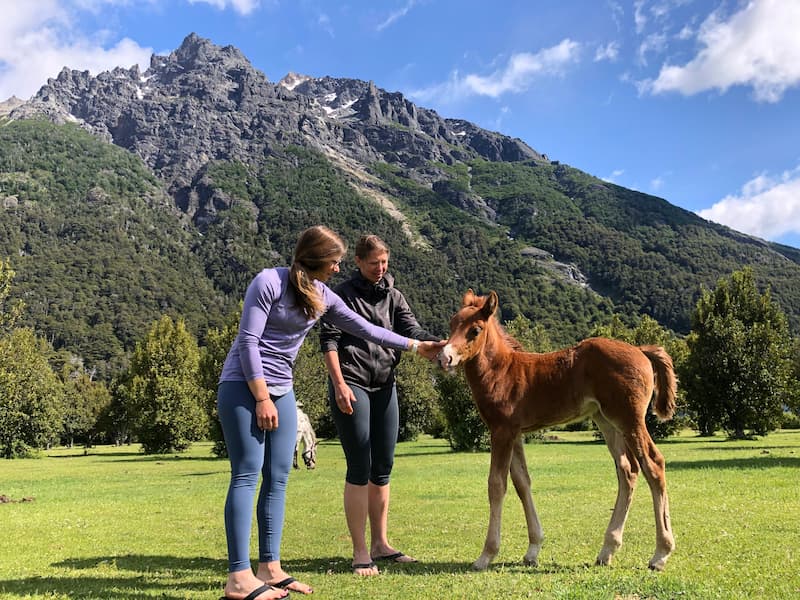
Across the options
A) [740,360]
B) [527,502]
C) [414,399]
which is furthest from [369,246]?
[414,399]

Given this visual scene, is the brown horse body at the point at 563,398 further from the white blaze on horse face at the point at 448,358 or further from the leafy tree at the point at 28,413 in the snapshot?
the leafy tree at the point at 28,413

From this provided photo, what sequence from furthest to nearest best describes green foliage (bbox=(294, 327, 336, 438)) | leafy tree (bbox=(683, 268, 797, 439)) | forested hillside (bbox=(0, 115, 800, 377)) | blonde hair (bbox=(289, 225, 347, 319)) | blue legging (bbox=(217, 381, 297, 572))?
forested hillside (bbox=(0, 115, 800, 377))
green foliage (bbox=(294, 327, 336, 438))
leafy tree (bbox=(683, 268, 797, 439))
blonde hair (bbox=(289, 225, 347, 319))
blue legging (bbox=(217, 381, 297, 572))

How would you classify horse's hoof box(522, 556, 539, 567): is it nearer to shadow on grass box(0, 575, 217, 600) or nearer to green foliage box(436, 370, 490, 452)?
shadow on grass box(0, 575, 217, 600)

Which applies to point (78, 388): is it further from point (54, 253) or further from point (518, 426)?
point (54, 253)

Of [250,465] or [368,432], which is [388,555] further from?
[250,465]

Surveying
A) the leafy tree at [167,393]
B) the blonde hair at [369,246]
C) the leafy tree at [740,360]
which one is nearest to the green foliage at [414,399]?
the leafy tree at [167,393]

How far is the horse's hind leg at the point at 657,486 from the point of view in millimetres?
5223

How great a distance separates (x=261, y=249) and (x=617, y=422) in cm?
19483

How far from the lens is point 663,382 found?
5.71 m

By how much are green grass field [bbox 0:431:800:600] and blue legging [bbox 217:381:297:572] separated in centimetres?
61

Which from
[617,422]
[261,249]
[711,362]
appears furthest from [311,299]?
[261,249]

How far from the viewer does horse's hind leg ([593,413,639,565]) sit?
18.4ft

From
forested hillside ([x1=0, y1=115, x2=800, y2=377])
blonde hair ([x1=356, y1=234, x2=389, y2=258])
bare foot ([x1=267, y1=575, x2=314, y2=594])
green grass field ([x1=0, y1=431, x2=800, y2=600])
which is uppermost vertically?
forested hillside ([x1=0, y1=115, x2=800, y2=377])

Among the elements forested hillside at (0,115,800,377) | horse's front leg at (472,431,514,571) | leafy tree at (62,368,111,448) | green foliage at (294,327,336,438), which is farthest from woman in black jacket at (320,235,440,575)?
forested hillside at (0,115,800,377)
